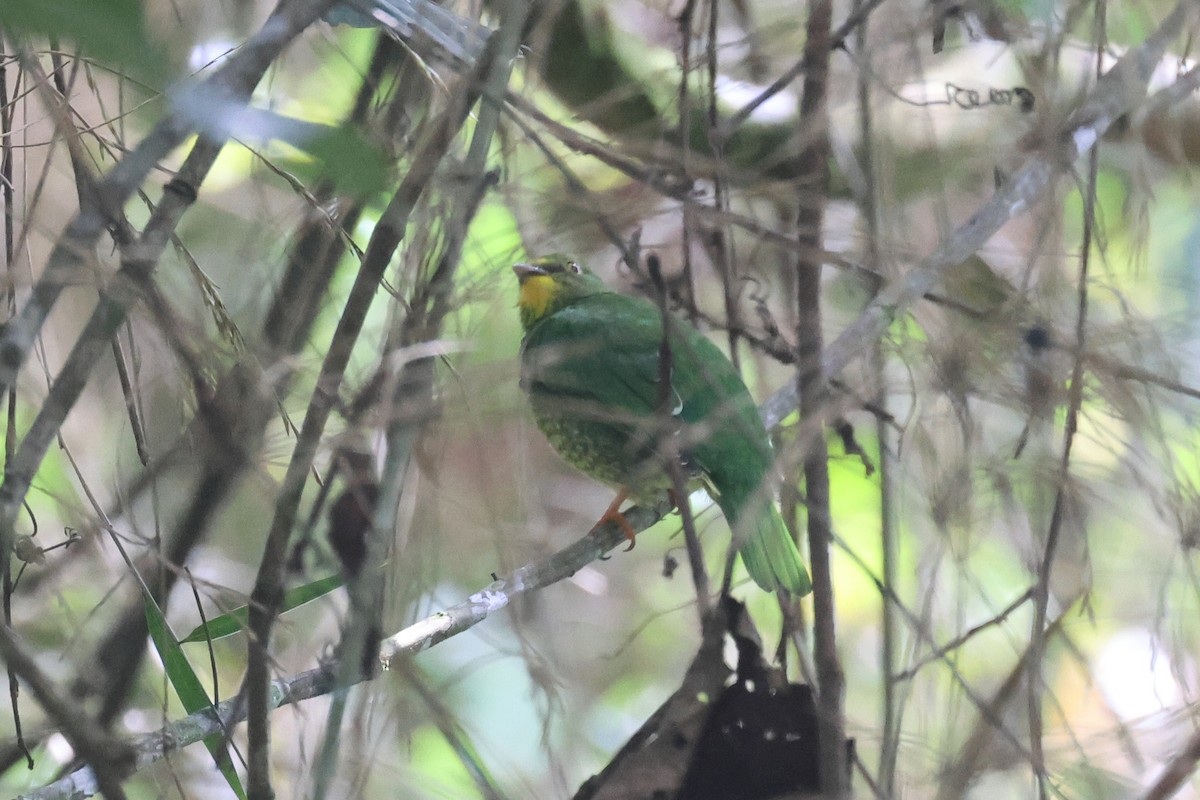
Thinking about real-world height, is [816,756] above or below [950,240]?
below

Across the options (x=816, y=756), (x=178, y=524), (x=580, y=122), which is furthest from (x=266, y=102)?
(x=816, y=756)

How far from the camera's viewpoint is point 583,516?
12.9 ft

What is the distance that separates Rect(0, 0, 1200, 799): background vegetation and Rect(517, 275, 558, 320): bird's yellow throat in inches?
6.7

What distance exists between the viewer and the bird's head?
127 inches

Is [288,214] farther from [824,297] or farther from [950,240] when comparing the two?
[824,297]

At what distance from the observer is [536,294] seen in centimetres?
329

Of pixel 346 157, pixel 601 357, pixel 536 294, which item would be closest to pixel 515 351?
pixel 536 294

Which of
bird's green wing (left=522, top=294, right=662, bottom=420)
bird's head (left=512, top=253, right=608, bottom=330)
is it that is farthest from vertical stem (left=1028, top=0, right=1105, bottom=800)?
bird's head (left=512, top=253, right=608, bottom=330)

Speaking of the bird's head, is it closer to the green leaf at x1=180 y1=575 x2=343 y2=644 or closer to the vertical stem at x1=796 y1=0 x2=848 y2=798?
the vertical stem at x1=796 y1=0 x2=848 y2=798

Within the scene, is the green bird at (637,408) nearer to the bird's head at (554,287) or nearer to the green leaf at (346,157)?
the bird's head at (554,287)

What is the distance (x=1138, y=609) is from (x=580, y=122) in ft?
6.42

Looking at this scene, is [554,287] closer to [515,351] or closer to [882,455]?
[515,351]

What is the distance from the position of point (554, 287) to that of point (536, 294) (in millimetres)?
59

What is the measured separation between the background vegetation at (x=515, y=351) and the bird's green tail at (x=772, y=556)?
131 millimetres
